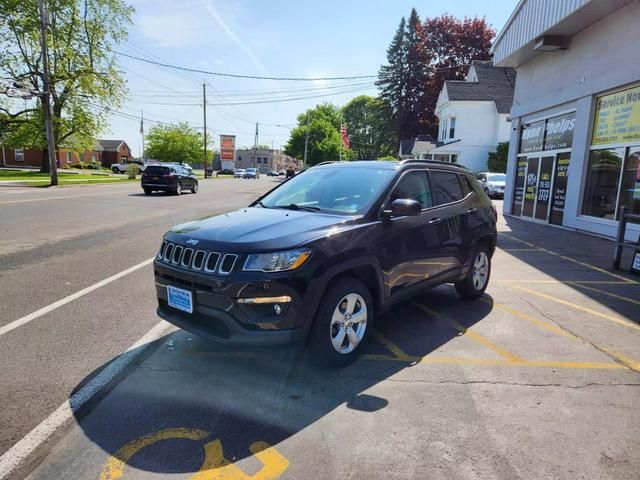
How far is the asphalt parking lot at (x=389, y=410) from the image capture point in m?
2.56

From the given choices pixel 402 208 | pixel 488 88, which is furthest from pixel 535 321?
pixel 488 88

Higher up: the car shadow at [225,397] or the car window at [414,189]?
the car window at [414,189]

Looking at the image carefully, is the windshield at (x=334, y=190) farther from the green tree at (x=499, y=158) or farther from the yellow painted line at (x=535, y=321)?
the green tree at (x=499, y=158)

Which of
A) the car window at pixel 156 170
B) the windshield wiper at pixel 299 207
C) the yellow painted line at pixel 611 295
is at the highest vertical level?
the car window at pixel 156 170

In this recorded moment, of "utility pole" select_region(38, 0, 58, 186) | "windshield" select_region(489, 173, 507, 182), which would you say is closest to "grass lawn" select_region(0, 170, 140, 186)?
"utility pole" select_region(38, 0, 58, 186)

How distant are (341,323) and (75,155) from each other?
79.7 m

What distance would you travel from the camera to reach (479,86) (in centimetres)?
3597

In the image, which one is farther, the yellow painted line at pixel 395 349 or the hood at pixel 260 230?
the yellow painted line at pixel 395 349

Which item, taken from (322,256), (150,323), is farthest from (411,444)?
(150,323)

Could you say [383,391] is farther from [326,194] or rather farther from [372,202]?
[326,194]

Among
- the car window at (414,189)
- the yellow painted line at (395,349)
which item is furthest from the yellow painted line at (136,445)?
the car window at (414,189)

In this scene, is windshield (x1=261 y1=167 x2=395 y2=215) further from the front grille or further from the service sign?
the service sign

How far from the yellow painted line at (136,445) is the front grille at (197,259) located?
1.08 m

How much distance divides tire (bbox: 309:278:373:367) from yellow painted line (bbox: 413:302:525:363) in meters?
1.32
